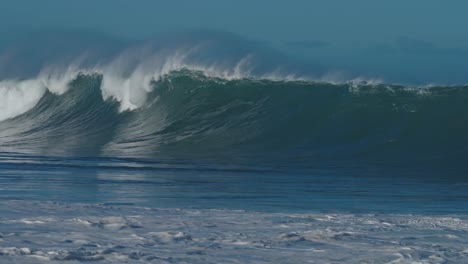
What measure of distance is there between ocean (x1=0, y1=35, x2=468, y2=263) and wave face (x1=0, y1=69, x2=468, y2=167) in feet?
0.15

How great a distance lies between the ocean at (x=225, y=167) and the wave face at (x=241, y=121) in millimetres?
45

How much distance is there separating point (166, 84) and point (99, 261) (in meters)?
16.2

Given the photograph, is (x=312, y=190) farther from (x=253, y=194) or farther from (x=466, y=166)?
(x=466, y=166)

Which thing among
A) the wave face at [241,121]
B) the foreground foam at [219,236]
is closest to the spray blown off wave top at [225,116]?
the wave face at [241,121]

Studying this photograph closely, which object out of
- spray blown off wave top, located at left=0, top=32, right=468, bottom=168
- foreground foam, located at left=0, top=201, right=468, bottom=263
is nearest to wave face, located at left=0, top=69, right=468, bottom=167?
spray blown off wave top, located at left=0, top=32, right=468, bottom=168

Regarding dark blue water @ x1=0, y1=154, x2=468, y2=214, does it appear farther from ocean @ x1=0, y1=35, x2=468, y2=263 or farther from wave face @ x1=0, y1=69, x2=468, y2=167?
wave face @ x1=0, y1=69, x2=468, y2=167

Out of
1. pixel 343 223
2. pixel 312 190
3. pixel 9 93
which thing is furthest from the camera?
pixel 9 93

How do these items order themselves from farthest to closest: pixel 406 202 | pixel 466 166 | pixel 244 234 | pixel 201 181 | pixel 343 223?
pixel 466 166
pixel 201 181
pixel 406 202
pixel 343 223
pixel 244 234

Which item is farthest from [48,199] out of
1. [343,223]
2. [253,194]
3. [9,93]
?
[9,93]

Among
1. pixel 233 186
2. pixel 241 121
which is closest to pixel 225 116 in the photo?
pixel 241 121

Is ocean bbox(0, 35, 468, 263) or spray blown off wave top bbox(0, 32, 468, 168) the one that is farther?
spray blown off wave top bbox(0, 32, 468, 168)

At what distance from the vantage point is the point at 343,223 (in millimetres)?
7828

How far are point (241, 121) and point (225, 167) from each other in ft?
18.6

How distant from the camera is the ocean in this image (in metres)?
6.79
